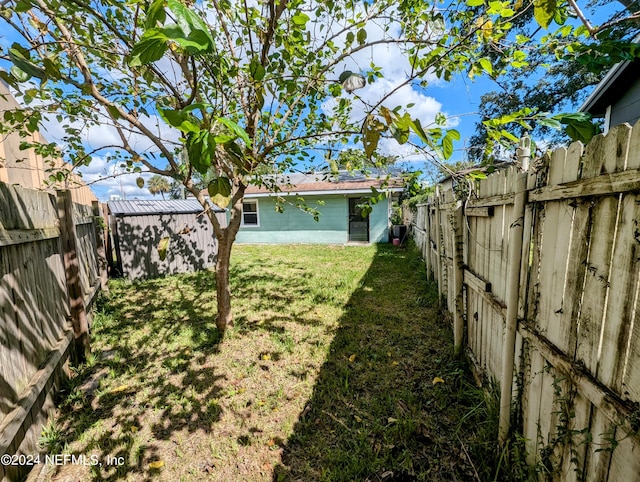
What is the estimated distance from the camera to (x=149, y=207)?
25.3ft

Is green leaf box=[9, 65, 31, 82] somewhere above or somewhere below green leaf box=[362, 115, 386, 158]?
above

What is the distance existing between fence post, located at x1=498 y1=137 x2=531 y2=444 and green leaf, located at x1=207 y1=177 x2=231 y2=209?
1.74 metres

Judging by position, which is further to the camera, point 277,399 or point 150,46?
point 277,399

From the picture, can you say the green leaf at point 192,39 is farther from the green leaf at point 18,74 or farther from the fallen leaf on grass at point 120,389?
the fallen leaf on grass at point 120,389

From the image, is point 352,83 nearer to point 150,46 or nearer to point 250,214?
point 150,46

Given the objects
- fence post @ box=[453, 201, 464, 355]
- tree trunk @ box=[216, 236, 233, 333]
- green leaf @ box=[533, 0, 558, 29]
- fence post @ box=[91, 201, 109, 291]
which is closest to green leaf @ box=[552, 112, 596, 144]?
green leaf @ box=[533, 0, 558, 29]

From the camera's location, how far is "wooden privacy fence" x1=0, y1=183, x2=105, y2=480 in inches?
76.2

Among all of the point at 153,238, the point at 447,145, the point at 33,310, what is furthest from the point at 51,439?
the point at 153,238

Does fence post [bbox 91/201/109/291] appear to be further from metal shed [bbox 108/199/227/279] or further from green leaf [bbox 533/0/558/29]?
green leaf [bbox 533/0/558/29]

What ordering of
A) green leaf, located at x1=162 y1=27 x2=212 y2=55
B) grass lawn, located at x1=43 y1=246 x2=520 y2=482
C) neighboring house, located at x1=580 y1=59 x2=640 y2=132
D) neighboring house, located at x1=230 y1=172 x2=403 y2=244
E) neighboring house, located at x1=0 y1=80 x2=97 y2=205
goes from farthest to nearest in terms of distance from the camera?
neighboring house, located at x1=230 y1=172 x2=403 y2=244 < neighboring house, located at x1=580 y1=59 x2=640 y2=132 < neighboring house, located at x1=0 y1=80 x2=97 y2=205 < grass lawn, located at x1=43 y1=246 x2=520 y2=482 < green leaf, located at x1=162 y1=27 x2=212 y2=55

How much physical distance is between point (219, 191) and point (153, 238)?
7238mm

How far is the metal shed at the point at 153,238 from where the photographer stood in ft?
23.3

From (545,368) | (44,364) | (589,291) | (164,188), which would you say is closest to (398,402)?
(545,368)

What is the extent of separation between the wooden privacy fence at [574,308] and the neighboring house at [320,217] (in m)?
10.5
